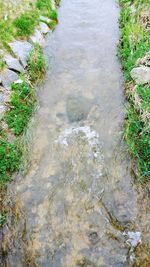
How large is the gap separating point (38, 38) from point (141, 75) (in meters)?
4.58

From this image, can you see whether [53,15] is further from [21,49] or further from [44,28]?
[21,49]

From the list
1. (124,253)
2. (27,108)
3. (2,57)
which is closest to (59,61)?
(2,57)

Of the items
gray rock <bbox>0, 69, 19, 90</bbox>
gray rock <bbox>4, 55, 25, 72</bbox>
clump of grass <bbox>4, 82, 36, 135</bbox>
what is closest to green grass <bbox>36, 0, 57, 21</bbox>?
gray rock <bbox>4, 55, 25, 72</bbox>

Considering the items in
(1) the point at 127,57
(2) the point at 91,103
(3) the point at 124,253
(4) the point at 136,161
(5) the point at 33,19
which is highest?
(5) the point at 33,19

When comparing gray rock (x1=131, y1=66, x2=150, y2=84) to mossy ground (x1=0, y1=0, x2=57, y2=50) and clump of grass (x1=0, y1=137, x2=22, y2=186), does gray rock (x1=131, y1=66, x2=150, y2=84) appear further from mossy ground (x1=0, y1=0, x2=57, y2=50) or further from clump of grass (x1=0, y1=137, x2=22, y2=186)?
mossy ground (x1=0, y1=0, x2=57, y2=50)

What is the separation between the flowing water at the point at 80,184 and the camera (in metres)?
5.98

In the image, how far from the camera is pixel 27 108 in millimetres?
8836

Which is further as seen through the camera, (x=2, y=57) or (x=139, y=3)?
(x=139, y=3)

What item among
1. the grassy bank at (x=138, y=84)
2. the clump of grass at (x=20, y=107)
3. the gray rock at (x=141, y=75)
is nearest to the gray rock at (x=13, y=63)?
the clump of grass at (x=20, y=107)

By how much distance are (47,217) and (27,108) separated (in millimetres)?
3382

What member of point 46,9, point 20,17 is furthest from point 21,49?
point 46,9

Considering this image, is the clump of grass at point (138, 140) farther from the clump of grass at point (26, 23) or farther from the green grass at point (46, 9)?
the green grass at point (46, 9)

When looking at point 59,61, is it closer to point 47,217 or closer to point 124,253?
point 47,217

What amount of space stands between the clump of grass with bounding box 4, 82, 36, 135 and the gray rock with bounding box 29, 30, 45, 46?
8.77 ft
